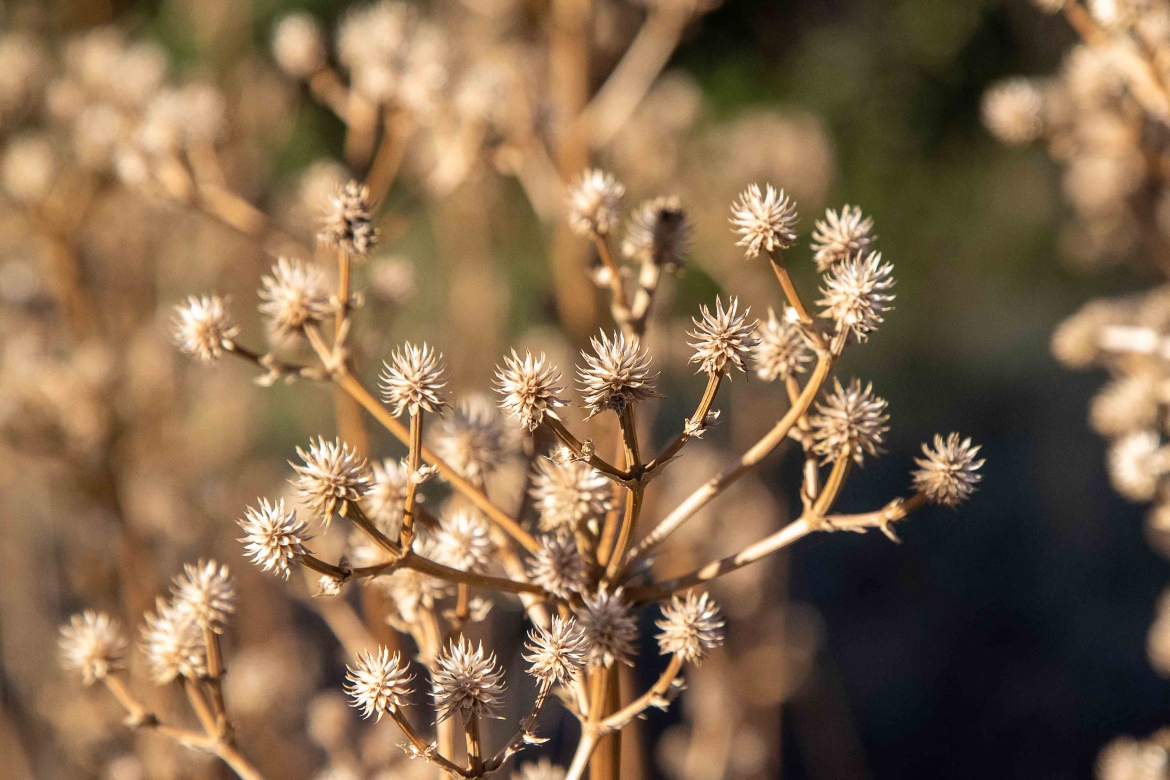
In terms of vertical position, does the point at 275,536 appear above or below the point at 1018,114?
below

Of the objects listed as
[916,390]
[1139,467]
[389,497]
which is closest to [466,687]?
[389,497]

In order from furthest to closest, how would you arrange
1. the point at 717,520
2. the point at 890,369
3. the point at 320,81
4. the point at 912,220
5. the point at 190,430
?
the point at 890,369
the point at 912,220
the point at 190,430
the point at 717,520
the point at 320,81

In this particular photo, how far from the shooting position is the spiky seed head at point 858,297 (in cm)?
52

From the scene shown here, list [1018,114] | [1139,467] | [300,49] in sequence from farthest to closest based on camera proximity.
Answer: [300,49] < [1018,114] < [1139,467]

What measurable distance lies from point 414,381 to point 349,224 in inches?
6.6

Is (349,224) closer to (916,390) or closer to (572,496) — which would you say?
(572,496)

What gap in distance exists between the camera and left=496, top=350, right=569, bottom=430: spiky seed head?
1.57ft

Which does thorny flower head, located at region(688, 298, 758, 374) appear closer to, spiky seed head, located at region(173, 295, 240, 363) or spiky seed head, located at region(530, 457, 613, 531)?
spiky seed head, located at region(530, 457, 613, 531)

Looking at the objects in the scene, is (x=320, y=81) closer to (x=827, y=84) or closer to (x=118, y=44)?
(x=118, y=44)

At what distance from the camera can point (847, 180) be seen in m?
4.24

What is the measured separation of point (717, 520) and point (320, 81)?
91 centimetres

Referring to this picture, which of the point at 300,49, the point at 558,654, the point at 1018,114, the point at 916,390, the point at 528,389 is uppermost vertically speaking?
the point at 916,390

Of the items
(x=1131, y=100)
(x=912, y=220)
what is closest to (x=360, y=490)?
(x=1131, y=100)

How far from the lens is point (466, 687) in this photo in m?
0.49
